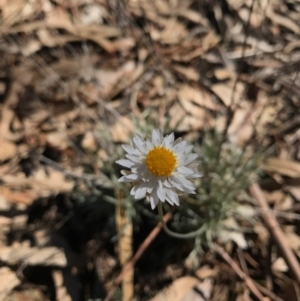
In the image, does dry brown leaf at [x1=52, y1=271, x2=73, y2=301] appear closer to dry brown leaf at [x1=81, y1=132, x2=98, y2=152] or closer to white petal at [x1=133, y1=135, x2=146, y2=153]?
dry brown leaf at [x1=81, y1=132, x2=98, y2=152]

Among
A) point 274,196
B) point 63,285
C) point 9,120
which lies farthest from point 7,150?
point 274,196

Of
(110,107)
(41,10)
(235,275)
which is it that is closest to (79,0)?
(41,10)

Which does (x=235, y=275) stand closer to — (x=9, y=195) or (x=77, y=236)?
(x=77, y=236)

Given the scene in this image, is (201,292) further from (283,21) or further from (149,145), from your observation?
(283,21)

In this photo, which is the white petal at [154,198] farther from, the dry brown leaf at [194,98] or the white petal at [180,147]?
the dry brown leaf at [194,98]

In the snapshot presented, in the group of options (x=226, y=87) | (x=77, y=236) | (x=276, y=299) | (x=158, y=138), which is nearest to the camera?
(x=158, y=138)

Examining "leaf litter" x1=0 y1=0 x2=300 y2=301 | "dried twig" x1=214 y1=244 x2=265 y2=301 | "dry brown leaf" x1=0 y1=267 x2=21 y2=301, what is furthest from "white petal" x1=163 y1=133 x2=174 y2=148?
"dry brown leaf" x1=0 y1=267 x2=21 y2=301

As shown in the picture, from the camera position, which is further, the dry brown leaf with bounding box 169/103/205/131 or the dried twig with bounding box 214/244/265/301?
the dry brown leaf with bounding box 169/103/205/131
